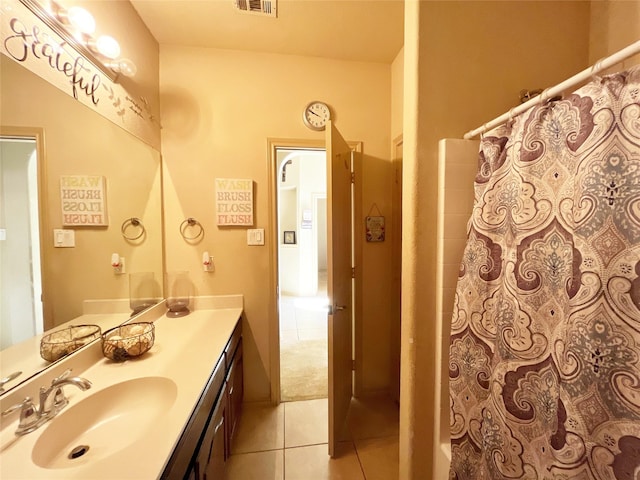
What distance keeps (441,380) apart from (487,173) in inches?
33.5

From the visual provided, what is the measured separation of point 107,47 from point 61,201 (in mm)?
780

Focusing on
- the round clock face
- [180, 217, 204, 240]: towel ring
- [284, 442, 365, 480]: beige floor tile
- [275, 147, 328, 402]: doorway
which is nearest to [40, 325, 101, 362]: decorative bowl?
[180, 217, 204, 240]: towel ring

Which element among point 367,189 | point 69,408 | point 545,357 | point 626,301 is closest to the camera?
point 626,301

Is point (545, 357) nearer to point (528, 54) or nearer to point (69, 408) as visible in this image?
point (528, 54)

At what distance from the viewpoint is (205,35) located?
5.43 ft

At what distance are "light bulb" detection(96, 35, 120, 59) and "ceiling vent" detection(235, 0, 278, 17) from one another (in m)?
0.71

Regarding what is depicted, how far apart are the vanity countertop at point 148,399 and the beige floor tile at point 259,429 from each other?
79 cm

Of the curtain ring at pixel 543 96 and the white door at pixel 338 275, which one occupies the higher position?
the curtain ring at pixel 543 96

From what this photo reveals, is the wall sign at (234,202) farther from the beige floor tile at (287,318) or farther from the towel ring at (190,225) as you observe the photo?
the beige floor tile at (287,318)

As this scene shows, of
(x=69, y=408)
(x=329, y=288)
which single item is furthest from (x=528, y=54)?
(x=69, y=408)

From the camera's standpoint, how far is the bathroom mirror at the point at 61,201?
82 cm

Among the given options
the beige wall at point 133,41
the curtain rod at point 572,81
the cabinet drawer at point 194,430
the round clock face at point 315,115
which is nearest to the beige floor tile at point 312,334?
the cabinet drawer at point 194,430

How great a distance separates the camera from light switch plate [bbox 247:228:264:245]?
1.86 metres

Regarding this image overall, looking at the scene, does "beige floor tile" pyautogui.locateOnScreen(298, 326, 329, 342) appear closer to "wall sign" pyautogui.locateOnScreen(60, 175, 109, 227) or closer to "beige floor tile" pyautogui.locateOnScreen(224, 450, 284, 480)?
"beige floor tile" pyautogui.locateOnScreen(224, 450, 284, 480)
